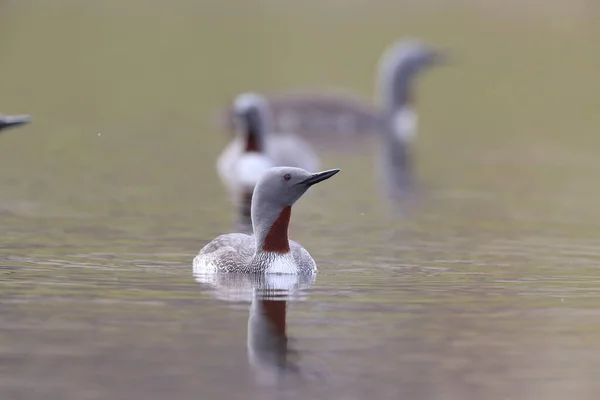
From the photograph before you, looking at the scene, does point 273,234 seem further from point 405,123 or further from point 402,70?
point 402,70

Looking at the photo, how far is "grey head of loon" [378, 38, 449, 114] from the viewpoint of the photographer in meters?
24.3

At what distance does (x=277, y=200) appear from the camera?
9.90 m

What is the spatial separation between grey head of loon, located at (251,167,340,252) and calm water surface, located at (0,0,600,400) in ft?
0.99

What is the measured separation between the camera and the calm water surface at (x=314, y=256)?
750 cm

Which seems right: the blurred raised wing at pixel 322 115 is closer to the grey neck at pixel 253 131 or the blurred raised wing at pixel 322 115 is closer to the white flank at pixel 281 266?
the grey neck at pixel 253 131

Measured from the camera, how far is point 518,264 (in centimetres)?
1074

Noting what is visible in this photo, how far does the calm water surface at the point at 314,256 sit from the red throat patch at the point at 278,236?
0.86ft

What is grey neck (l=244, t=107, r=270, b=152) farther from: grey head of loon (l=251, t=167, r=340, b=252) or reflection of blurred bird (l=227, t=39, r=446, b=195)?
grey head of loon (l=251, t=167, r=340, b=252)

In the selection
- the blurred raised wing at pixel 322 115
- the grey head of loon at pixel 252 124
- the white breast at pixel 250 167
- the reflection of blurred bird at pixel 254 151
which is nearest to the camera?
the white breast at pixel 250 167

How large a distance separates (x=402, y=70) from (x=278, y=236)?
14.9 m

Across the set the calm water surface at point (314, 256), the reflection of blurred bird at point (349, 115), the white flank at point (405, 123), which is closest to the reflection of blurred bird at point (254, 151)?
the calm water surface at point (314, 256)

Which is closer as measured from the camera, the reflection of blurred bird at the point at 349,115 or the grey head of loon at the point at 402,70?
the reflection of blurred bird at the point at 349,115

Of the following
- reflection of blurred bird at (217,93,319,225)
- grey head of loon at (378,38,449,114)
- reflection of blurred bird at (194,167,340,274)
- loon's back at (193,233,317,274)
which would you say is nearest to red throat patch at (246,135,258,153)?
reflection of blurred bird at (217,93,319,225)

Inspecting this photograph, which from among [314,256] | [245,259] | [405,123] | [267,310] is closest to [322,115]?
[405,123]
